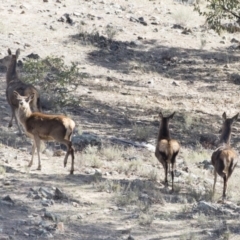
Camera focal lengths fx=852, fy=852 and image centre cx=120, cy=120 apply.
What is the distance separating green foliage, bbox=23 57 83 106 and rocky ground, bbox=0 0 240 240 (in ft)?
1.09

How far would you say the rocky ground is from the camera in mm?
13016

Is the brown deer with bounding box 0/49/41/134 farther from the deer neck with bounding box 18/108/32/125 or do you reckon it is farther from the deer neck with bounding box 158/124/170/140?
the deer neck with bounding box 158/124/170/140

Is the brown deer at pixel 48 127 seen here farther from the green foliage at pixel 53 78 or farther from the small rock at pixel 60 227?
the green foliage at pixel 53 78

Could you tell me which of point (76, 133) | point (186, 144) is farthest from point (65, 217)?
point (186, 144)

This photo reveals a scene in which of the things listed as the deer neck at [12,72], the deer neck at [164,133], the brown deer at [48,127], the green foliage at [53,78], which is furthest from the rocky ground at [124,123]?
the deer neck at [12,72]

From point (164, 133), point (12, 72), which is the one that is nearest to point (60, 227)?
point (164, 133)

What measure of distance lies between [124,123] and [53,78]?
297 centimetres

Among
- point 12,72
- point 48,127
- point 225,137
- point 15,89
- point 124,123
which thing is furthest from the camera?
point 124,123

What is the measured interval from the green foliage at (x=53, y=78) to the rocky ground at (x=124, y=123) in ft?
1.09

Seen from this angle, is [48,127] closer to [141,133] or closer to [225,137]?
[225,137]

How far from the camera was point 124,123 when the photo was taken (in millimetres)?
21844

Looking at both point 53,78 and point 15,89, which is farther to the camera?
point 53,78

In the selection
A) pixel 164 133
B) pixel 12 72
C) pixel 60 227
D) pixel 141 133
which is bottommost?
pixel 60 227

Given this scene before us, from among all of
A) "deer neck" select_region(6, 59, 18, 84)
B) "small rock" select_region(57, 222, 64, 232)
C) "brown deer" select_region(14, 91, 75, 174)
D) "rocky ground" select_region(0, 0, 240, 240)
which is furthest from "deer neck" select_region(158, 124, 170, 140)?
"deer neck" select_region(6, 59, 18, 84)
